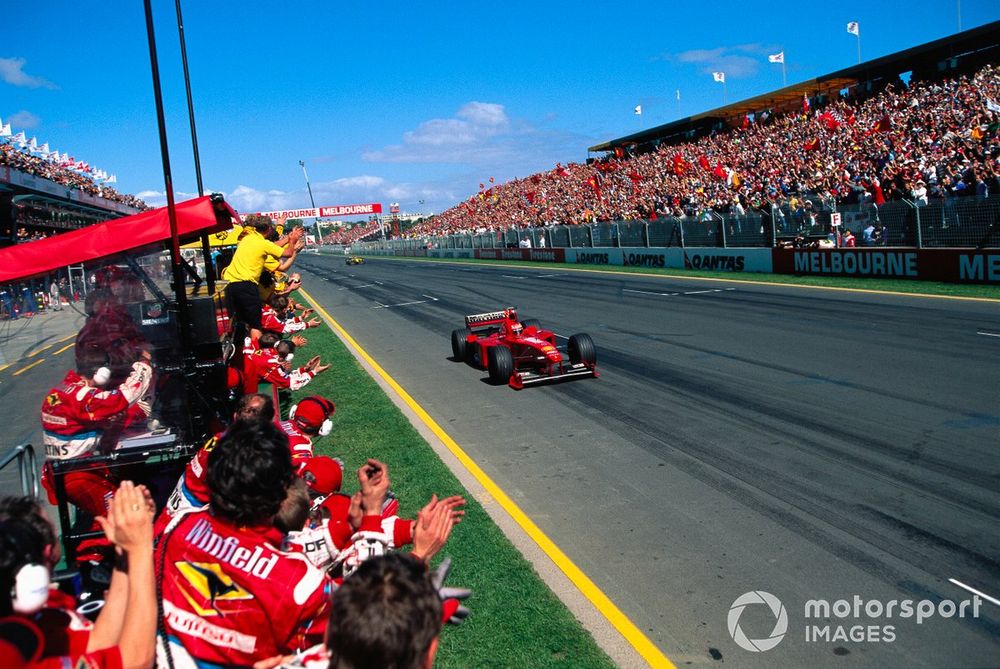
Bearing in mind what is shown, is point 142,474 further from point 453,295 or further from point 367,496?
point 453,295

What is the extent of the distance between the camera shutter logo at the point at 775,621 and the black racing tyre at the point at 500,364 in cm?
645

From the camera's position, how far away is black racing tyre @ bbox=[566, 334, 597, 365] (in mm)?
10516

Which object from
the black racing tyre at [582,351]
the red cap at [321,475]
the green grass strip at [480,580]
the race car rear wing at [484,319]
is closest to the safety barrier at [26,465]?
the red cap at [321,475]

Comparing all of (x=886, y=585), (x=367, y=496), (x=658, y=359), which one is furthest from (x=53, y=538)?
(x=658, y=359)

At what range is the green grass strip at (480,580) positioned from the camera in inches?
151

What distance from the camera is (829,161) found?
27078 mm

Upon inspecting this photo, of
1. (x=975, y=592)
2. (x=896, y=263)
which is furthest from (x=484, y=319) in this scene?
(x=896, y=263)

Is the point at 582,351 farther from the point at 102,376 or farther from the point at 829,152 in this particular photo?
the point at 829,152

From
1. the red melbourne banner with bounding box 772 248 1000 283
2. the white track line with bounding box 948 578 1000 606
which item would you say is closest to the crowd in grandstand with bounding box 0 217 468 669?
the white track line with bounding box 948 578 1000 606

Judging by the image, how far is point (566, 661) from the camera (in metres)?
3.73

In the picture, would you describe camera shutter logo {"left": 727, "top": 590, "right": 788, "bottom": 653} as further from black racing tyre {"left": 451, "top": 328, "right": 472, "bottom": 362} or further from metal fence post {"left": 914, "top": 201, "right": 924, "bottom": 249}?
metal fence post {"left": 914, "top": 201, "right": 924, "bottom": 249}

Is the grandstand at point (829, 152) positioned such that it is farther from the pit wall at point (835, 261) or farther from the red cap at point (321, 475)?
the red cap at point (321, 475)

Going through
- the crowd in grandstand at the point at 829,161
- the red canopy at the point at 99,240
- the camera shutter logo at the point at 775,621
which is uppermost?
the crowd in grandstand at the point at 829,161

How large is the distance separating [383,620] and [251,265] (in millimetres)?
6675
